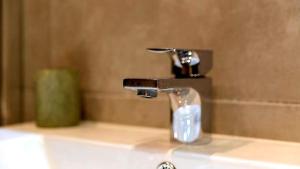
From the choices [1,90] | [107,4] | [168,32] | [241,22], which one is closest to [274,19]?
[241,22]

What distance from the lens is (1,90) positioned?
0.98m

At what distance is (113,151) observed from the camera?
26.5 inches

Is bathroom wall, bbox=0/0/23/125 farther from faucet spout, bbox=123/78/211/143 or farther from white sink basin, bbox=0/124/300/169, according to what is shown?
faucet spout, bbox=123/78/211/143

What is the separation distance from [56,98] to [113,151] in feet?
0.80

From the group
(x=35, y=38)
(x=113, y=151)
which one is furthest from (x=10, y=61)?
(x=113, y=151)

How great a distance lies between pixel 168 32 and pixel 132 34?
0.29ft

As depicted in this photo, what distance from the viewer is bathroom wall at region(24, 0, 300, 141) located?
69 centimetres

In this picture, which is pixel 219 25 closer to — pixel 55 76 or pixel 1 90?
pixel 55 76

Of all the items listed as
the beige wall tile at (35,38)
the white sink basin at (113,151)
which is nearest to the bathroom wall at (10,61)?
the beige wall tile at (35,38)

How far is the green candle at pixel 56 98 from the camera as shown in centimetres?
85

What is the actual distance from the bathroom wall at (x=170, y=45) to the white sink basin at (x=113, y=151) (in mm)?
45

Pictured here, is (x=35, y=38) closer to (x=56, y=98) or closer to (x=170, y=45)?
(x=56, y=98)

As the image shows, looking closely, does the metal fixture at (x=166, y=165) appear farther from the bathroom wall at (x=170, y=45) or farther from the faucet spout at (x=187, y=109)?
the bathroom wall at (x=170, y=45)

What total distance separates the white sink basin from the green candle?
35 mm
